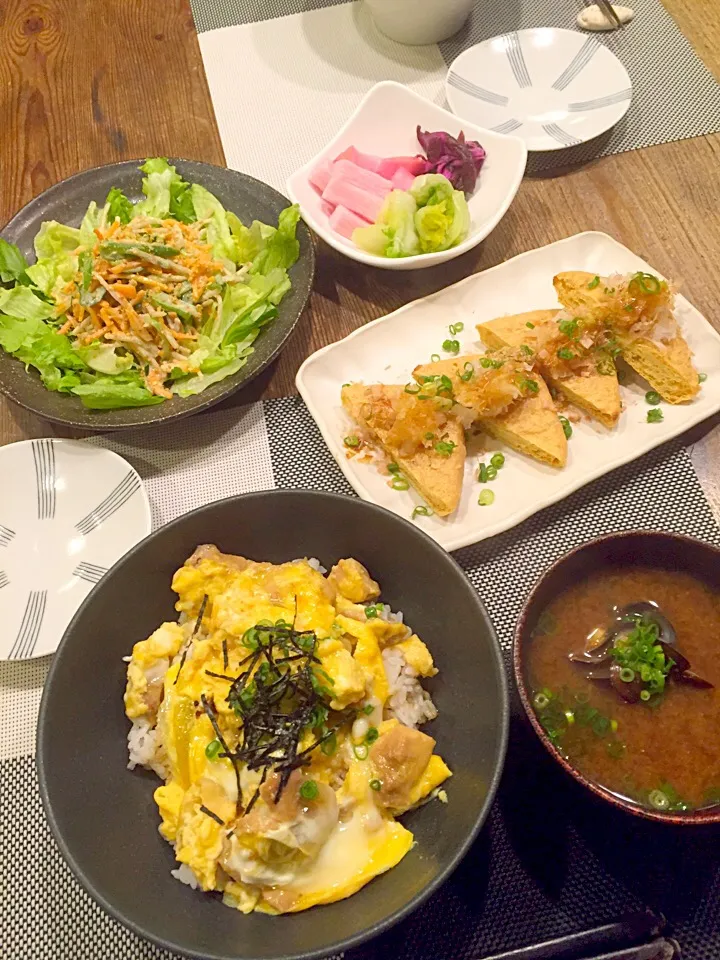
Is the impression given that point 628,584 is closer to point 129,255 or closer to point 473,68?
point 129,255

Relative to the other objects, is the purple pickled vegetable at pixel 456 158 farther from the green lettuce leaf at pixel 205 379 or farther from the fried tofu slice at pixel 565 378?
the green lettuce leaf at pixel 205 379

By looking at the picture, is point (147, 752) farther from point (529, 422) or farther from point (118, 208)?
point (118, 208)

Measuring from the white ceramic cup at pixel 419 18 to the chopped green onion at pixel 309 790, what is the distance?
2730 millimetres

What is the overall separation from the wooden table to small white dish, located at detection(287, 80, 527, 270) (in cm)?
12

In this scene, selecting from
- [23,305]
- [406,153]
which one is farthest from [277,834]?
[406,153]

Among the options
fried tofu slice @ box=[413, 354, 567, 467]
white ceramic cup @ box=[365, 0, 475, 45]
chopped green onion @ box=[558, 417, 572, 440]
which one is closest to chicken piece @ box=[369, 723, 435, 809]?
fried tofu slice @ box=[413, 354, 567, 467]

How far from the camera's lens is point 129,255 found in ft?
7.17

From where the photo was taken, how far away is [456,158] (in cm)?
238

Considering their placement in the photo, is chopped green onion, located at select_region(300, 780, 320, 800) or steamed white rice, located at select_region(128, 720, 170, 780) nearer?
chopped green onion, located at select_region(300, 780, 320, 800)

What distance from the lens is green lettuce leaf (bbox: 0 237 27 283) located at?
7.22 ft

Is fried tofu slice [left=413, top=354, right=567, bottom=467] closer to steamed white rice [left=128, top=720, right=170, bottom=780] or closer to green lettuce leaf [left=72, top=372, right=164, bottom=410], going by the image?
green lettuce leaf [left=72, top=372, right=164, bottom=410]

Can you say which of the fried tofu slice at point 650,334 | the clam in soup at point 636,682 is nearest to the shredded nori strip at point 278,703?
the clam in soup at point 636,682

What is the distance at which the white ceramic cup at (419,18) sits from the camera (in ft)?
8.86

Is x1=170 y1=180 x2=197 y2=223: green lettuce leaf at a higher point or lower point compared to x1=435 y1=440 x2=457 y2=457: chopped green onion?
higher
